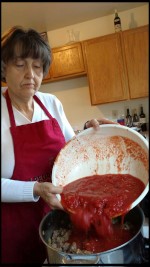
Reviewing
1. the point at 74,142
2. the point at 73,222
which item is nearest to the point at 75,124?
the point at 74,142

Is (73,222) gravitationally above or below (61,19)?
below

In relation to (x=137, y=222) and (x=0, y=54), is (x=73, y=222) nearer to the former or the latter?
(x=137, y=222)

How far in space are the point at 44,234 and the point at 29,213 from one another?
0.04 metres

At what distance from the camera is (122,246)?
30 centimetres

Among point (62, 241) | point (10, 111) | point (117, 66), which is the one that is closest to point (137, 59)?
point (117, 66)

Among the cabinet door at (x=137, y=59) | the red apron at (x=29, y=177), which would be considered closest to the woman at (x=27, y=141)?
the red apron at (x=29, y=177)

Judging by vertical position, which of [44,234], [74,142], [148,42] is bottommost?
[44,234]

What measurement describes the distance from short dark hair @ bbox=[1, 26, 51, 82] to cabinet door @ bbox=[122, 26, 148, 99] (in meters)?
0.10

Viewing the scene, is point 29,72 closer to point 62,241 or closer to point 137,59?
point 137,59

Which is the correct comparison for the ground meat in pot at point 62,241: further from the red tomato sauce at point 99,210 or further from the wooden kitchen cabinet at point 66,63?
the wooden kitchen cabinet at point 66,63

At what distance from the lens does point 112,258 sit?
296mm

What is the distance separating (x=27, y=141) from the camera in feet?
1.10

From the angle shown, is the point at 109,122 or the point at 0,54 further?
the point at 109,122

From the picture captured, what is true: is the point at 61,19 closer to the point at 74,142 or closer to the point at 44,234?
the point at 74,142
